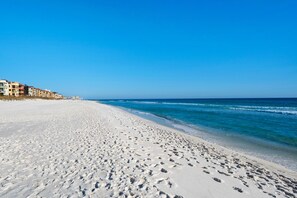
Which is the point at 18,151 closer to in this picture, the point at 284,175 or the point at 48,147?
the point at 48,147

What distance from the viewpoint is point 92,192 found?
186 inches

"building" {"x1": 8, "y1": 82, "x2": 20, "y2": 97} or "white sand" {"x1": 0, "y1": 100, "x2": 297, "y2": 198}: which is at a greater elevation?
"building" {"x1": 8, "y1": 82, "x2": 20, "y2": 97}

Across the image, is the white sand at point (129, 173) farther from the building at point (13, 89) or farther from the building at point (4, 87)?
the building at point (13, 89)

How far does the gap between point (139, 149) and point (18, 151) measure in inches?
190

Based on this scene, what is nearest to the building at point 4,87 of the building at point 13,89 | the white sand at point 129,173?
the building at point 13,89

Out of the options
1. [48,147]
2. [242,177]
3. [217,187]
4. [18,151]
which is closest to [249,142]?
[242,177]

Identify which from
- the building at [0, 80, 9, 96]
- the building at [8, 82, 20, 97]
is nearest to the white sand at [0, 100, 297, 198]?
the building at [0, 80, 9, 96]

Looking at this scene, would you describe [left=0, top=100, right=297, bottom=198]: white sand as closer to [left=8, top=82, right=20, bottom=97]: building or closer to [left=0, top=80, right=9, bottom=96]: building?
[left=0, top=80, right=9, bottom=96]: building

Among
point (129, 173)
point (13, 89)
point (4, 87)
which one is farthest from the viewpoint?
point (13, 89)

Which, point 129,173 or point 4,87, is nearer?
point 129,173

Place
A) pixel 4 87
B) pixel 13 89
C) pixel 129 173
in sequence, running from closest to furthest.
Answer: pixel 129 173
pixel 4 87
pixel 13 89

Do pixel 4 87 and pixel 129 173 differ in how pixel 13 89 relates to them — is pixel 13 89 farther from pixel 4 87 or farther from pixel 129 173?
pixel 129 173

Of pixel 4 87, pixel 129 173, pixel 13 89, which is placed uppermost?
pixel 4 87

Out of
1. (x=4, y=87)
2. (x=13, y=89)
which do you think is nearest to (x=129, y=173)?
(x=4, y=87)
